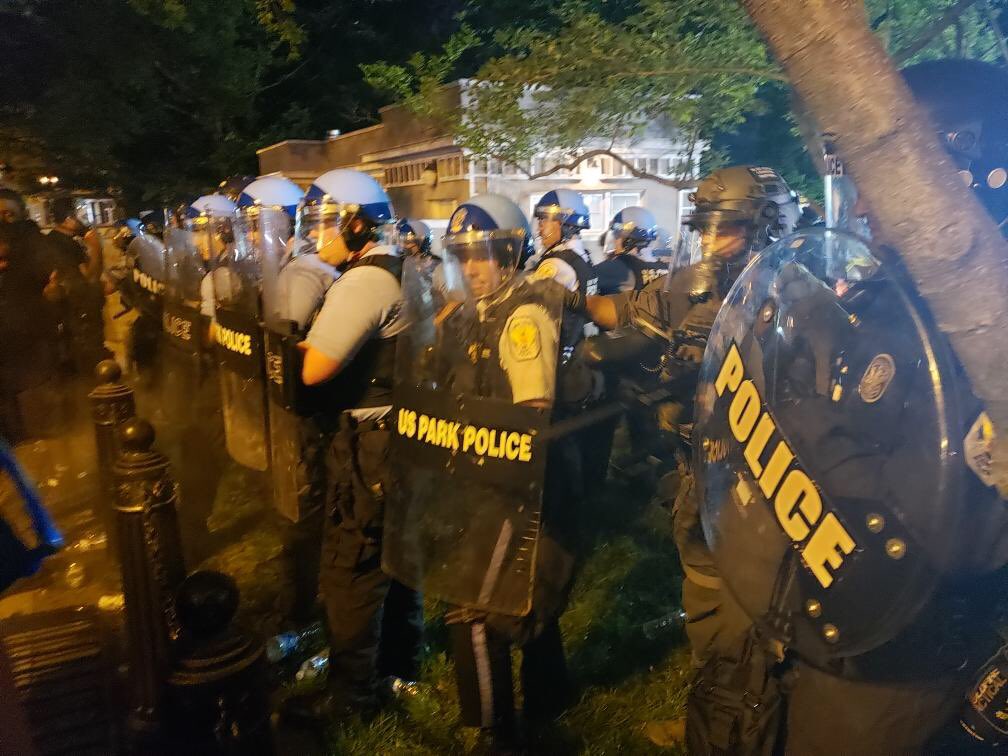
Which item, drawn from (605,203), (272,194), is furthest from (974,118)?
(605,203)

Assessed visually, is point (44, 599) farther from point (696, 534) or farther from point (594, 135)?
point (594, 135)

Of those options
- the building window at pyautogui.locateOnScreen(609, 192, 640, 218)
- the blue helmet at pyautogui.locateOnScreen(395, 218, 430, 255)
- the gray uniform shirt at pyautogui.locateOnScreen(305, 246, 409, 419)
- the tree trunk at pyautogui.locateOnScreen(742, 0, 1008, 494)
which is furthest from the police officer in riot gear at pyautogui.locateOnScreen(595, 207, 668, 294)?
the tree trunk at pyautogui.locateOnScreen(742, 0, 1008, 494)

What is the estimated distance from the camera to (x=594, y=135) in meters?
6.65

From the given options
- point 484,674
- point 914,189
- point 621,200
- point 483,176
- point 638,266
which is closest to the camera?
point 914,189

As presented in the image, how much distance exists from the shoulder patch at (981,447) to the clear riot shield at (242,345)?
9.94 feet

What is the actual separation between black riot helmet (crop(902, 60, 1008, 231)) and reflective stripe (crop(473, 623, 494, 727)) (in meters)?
1.96

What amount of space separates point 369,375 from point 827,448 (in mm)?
1985

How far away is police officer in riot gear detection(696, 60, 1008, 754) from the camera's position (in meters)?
1.36

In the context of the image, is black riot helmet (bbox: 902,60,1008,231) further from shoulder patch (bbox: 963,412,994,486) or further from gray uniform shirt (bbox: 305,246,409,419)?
gray uniform shirt (bbox: 305,246,409,419)

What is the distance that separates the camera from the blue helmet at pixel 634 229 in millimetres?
7370

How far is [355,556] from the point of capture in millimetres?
3150

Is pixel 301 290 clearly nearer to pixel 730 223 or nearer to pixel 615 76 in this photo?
pixel 730 223

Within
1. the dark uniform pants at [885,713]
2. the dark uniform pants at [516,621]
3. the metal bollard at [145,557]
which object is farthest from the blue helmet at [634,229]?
the dark uniform pants at [885,713]

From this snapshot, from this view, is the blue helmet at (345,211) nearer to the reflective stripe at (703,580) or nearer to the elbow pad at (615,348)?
the elbow pad at (615,348)
